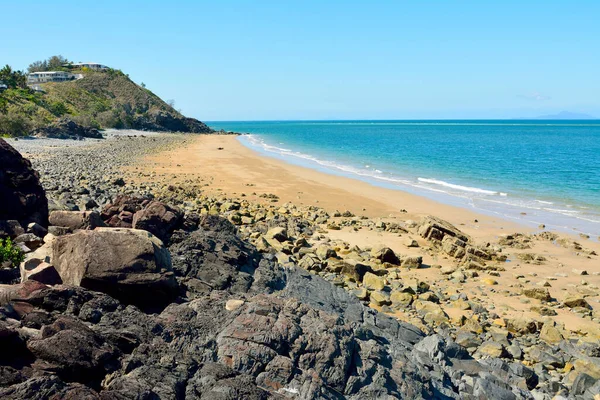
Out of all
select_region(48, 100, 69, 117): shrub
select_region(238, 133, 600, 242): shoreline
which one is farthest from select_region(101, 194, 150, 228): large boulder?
select_region(48, 100, 69, 117): shrub

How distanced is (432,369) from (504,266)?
30.7 feet

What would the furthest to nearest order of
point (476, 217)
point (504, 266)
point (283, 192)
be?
1. point (283, 192)
2. point (476, 217)
3. point (504, 266)

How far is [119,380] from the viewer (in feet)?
17.3

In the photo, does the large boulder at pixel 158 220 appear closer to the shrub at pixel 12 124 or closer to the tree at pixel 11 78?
the shrub at pixel 12 124

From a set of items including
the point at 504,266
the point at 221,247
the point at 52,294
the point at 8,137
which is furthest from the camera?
the point at 8,137

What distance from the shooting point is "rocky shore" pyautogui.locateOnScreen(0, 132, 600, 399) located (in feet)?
18.3

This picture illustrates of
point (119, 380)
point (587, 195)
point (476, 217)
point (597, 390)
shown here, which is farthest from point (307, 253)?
point (587, 195)

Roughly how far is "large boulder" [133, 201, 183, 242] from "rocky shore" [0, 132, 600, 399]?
0.11 ft

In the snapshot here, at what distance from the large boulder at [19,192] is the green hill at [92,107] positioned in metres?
52.1

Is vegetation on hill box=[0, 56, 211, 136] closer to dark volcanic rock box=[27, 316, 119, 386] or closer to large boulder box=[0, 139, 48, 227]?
large boulder box=[0, 139, 48, 227]

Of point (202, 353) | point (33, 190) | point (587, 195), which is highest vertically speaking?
point (33, 190)

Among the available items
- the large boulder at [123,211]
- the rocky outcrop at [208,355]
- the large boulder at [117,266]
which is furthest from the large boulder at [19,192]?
the rocky outcrop at [208,355]

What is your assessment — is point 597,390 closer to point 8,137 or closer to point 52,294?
point 52,294

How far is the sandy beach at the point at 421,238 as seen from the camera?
1354 cm
